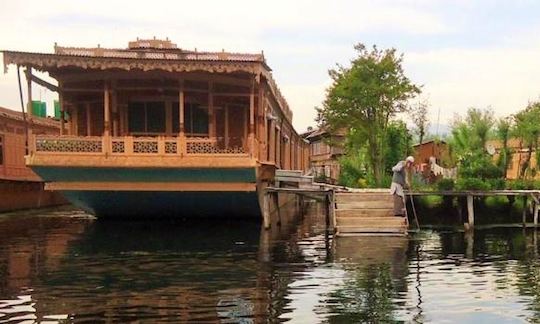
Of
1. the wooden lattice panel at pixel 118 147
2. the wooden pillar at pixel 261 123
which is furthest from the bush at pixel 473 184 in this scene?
the wooden lattice panel at pixel 118 147

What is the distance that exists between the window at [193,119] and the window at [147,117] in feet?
1.69

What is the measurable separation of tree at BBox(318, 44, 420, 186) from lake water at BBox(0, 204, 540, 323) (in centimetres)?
1321

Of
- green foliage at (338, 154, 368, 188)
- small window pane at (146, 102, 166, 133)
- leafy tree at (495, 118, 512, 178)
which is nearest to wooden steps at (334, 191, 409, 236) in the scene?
small window pane at (146, 102, 166, 133)

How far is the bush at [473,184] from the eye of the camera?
73.5 feet

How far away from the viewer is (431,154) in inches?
1741

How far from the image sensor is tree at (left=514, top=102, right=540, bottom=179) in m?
31.5

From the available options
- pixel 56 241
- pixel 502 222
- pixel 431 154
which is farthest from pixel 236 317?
pixel 431 154

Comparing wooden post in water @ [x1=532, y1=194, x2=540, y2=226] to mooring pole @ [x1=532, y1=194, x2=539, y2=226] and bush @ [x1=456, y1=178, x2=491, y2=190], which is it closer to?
mooring pole @ [x1=532, y1=194, x2=539, y2=226]

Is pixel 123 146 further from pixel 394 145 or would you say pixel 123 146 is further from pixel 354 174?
pixel 354 174

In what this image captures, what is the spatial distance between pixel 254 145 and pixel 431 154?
27468mm

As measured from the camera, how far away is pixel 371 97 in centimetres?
3091

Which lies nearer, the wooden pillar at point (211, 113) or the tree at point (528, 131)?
the wooden pillar at point (211, 113)

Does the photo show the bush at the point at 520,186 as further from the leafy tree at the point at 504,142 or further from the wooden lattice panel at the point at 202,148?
Answer: the wooden lattice panel at the point at 202,148

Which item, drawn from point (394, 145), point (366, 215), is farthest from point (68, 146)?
point (394, 145)
